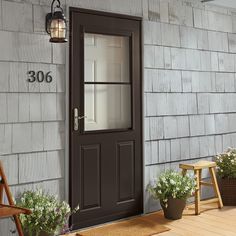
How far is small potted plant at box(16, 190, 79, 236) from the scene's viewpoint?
3.31m

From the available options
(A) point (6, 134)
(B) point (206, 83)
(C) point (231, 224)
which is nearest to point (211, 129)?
(B) point (206, 83)

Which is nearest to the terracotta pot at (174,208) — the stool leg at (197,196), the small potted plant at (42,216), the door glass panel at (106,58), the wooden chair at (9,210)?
the stool leg at (197,196)

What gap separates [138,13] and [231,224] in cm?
250

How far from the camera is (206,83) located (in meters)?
5.12

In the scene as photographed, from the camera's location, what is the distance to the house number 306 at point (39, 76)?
3.64 meters

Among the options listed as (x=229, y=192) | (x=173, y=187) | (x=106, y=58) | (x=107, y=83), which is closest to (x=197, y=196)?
(x=173, y=187)

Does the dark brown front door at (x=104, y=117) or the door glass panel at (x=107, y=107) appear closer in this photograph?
the dark brown front door at (x=104, y=117)

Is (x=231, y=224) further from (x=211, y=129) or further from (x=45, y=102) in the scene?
(x=45, y=102)

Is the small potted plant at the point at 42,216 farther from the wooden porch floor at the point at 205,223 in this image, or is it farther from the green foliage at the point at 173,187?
the green foliage at the point at 173,187

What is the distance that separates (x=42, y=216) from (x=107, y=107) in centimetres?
141

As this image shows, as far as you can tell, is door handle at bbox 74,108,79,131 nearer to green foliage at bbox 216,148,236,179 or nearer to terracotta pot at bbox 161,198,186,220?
terracotta pot at bbox 161,198,186,220

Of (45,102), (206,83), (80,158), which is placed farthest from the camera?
(206,83)

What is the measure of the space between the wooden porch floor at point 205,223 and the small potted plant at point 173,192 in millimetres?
105

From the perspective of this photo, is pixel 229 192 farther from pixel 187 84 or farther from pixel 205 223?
pixel 187 84
